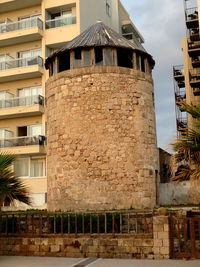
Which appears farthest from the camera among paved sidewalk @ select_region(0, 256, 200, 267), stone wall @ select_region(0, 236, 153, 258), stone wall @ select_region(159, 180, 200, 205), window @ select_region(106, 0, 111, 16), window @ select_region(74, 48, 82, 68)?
window @ select_region(106, 0, 111, 16)

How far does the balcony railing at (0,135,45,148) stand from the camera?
2561 centimetres

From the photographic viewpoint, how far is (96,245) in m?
12.3

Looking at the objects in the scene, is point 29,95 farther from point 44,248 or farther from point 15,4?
point 44,248

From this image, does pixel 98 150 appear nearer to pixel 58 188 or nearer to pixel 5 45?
pixel 58 188

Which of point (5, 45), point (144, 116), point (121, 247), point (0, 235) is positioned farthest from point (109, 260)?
point (5, 45)

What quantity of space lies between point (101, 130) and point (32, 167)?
1107 cm

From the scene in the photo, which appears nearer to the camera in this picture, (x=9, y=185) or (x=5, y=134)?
(x=9, y=185)

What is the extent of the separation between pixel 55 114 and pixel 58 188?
337 centimetres

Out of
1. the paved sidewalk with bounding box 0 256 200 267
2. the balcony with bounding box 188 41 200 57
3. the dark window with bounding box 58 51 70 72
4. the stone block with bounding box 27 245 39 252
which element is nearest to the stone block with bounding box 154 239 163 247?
the paved sidewalk with bounding box 0 256 200 267

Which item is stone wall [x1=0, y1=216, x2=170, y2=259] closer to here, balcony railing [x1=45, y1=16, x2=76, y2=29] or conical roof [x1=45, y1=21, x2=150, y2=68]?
conical roof [x1=45, y1=21, x2=150, y2=68]

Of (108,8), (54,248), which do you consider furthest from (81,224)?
(108,8)

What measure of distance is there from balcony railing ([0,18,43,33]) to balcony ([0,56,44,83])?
2.48m

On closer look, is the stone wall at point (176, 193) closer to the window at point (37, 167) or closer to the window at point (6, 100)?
the window at point (37, 167)

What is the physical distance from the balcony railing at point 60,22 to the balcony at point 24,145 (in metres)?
8.10
